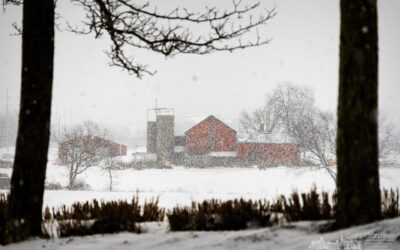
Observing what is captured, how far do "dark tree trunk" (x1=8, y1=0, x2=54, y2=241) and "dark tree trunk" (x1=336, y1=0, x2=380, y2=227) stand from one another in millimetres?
3751

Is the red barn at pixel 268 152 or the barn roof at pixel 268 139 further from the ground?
the barn roof at pixel 268 139

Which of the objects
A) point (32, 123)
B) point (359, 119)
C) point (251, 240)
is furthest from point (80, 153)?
point (359, 119)

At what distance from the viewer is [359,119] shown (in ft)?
9.80

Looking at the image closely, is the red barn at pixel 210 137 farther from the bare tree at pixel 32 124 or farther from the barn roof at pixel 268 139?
the bare tree at pixel 32 124

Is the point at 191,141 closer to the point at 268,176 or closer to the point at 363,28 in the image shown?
the point at 268,176

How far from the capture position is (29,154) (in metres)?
3.90

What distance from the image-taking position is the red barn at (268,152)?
1497 inches

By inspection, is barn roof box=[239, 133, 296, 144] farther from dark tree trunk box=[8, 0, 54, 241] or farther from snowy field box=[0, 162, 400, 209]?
dark tree trunk box=[8, 0, 54, 241]

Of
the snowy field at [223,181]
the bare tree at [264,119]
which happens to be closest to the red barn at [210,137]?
the bare tree at [264,119]

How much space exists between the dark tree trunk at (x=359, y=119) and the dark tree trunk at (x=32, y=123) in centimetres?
375

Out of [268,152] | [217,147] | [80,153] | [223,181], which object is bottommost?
[223,181]

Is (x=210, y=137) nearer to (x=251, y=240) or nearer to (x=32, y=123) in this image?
(x=32, y=123)

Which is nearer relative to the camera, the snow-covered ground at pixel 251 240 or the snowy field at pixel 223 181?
the snow-covered ground at pixel 251 240

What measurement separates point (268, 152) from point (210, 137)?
26.7ft
